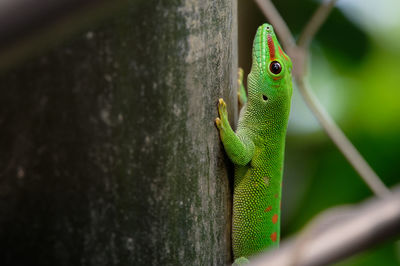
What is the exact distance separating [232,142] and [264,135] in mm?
546

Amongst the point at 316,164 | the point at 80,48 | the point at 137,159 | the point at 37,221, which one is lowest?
the point at 37,221

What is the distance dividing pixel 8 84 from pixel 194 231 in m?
0.53

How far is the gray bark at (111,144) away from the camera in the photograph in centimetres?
88

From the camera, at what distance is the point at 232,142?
1595mm

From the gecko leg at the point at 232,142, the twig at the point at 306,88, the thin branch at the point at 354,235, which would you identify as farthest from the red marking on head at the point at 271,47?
the thin branch at the point at 354,235

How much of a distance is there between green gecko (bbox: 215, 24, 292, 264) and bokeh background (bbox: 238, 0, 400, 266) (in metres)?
0.90

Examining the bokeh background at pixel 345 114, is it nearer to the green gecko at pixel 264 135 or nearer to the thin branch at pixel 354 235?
the green gecko at pixel 264 135

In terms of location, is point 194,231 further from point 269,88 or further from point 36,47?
point 269,88

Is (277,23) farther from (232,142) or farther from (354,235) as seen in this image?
(354,235)

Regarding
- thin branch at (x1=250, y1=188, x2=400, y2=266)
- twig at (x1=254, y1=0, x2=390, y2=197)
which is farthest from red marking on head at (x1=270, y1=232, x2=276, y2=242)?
thin branch at (x1=250, y1=188, x2=400, y2=266)

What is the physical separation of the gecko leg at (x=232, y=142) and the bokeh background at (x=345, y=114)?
3.70ft

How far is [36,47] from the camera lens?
0.91ft

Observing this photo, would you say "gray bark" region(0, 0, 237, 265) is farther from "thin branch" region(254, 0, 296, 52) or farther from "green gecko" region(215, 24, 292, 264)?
"green gecko" region(215, 24, 292, 264)

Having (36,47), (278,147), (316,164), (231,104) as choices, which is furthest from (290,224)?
(36,47)
